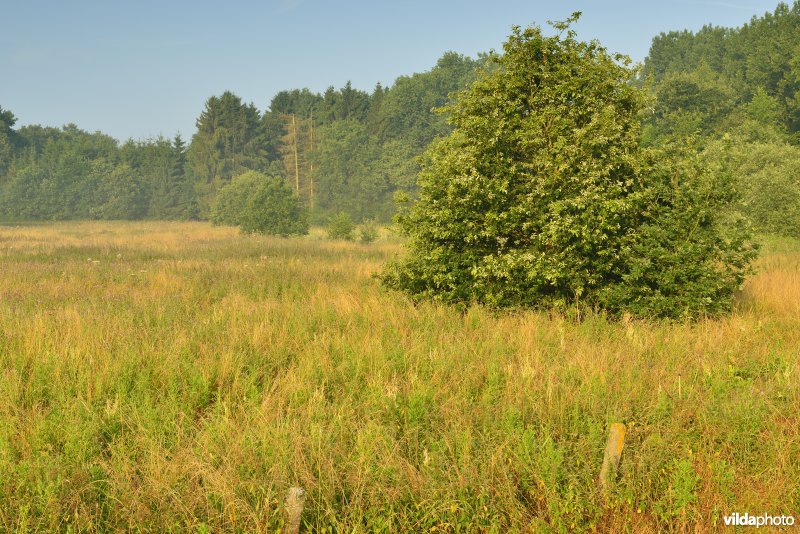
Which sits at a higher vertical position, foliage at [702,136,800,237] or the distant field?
foliage at [702,136,800,237]

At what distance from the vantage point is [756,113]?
4678 centimetres

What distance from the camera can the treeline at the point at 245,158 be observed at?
71438mm

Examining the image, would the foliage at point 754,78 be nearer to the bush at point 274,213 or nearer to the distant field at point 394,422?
the bush at point 274,213

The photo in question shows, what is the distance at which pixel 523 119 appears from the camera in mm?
10477

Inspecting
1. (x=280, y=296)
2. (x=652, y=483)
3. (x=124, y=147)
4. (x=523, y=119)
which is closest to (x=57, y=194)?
(x=124, y=147)

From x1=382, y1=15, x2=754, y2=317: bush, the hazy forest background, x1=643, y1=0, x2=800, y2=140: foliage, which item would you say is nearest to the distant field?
x1=382, y1=15, x2=754, y2=317: bush

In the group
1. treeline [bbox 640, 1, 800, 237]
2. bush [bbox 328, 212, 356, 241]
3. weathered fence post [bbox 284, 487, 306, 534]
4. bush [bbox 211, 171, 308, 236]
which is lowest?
weathered fence post [bbox 284, 487, 306, 534]

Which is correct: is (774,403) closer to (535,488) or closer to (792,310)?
(535,488)

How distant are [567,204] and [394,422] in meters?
5.55

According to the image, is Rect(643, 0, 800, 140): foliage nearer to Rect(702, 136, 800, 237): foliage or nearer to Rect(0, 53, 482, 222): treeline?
Rect(702, 136, 800, 237): foliage

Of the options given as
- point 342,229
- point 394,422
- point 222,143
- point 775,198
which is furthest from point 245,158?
point 394,422

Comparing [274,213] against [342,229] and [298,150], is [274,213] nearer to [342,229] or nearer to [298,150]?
[342,229]

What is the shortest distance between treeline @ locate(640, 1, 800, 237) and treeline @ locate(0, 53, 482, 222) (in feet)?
104

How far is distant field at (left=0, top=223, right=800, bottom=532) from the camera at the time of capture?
397cm
